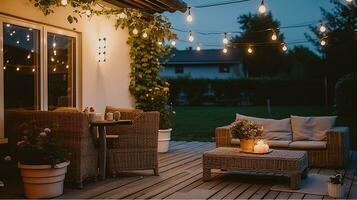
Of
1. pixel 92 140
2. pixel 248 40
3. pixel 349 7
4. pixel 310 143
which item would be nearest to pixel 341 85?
pixel 349 7

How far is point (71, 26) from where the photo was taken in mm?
7039

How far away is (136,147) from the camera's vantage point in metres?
5.96

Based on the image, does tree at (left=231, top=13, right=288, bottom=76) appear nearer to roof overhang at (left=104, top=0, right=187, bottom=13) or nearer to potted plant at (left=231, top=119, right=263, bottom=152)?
roof overhang at (left=104, top=0, right=187, bottom=13)

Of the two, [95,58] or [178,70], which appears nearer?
[95,58]

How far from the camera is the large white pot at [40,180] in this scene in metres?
4.79

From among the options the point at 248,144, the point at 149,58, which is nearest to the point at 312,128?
the point at 248,144

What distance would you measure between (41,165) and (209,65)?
104 ft

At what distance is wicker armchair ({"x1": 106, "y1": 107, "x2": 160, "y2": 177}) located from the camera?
233 inches

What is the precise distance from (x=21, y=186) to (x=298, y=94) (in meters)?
21.4

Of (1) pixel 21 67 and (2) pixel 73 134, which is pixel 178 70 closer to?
(1) pixel 21 67

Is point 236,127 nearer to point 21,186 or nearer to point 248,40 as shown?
point 21,186

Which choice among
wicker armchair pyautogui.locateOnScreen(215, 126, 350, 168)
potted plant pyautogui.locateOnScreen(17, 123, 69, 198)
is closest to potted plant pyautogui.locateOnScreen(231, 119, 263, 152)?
wicker armchair pyautogui.locateOnScreen(215, 126, 350, 168)

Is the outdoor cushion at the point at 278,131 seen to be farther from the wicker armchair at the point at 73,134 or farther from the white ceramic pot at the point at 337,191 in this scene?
the wicker armchair at the point at 73,134

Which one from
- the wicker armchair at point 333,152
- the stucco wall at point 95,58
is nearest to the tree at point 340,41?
the stucco wall at point 95,58
